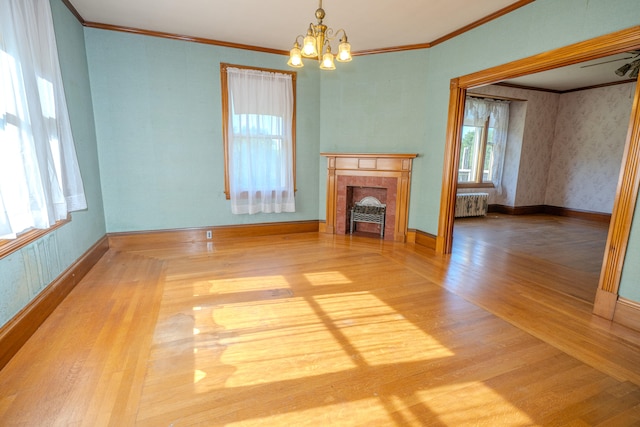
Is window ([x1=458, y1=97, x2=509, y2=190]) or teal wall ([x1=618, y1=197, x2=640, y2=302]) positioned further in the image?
window ([x1=458, y1=97, x2=509, y2=190])

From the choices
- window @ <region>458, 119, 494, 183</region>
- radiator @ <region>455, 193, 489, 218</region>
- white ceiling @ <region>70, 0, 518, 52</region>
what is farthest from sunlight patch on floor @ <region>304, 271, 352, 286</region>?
window @ <region>458, 119, 494, 183</region>

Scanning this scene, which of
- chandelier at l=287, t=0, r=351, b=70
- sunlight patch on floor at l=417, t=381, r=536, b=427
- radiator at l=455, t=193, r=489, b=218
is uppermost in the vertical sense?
chandelier at l=287, t=0, r=351, b=70

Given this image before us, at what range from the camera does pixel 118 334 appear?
7.41 feet

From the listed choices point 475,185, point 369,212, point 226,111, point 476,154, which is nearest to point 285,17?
point 226,111

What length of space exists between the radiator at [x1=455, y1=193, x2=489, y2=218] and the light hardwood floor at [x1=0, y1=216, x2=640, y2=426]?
10.8ft

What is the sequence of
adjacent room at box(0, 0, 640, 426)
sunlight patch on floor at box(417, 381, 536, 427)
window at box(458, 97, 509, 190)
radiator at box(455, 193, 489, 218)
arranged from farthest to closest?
window at box(458, 97, 509, 190), radiator at box(455, 193, 489, 218), adjacent room at box(0, 0, 640, 426), sunlight patch on floor at box(417, 381, 536, 427)

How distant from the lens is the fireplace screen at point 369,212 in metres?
5.10

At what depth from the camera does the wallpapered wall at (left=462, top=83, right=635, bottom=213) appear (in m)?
6.67

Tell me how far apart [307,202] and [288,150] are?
95 cm

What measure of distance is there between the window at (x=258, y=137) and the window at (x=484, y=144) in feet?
14.6

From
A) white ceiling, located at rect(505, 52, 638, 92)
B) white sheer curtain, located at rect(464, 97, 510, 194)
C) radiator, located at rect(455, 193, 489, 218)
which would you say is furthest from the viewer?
white sheer curtain, located at rect(464, 97, 510, 194)

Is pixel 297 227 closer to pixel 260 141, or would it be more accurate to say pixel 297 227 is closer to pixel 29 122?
pixel 260 141

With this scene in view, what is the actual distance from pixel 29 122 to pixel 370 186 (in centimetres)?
407

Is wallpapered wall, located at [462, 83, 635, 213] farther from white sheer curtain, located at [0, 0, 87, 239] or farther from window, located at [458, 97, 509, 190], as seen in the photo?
white sheer curtain, located at [0, 0, 87, 239]
